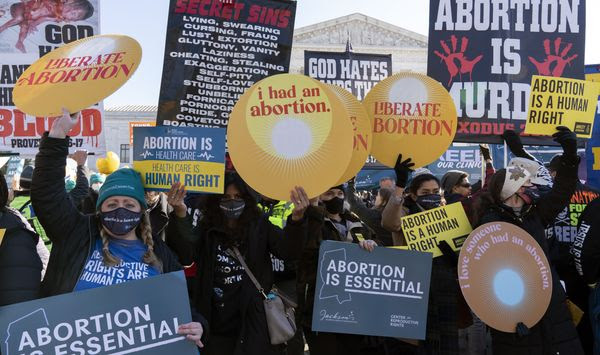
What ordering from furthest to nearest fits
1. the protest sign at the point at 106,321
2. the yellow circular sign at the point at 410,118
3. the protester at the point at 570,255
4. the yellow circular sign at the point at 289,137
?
the protester at the point at 570,255, the yellow circular sign at the point at 410,118, the yellow circular sign at the point at 289,137, the protest sign at the point at 106,321

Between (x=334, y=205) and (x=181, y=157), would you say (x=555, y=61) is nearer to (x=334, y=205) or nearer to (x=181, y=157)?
(x=334, y=205)

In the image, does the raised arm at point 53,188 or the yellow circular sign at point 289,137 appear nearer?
the raised arm at point 53,188

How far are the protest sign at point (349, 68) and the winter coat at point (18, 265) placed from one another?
19.7 feet

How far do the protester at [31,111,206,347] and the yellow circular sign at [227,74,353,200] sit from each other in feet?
2.10

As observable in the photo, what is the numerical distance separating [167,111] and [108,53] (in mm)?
1636

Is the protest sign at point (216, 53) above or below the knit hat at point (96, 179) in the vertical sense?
above

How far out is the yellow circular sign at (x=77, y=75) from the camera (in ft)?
10.9

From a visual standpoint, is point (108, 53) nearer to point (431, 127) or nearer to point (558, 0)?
point (431, 127)

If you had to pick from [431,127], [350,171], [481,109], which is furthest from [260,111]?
[481,109]

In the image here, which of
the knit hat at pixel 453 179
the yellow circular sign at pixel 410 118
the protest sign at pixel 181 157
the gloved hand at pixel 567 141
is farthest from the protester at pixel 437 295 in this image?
the knit hat at pixel 453 179

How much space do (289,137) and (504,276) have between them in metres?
1.62

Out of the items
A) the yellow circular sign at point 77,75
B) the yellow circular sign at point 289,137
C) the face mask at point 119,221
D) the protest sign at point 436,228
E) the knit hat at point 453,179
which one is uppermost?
the yellow circular sign at point 77,75

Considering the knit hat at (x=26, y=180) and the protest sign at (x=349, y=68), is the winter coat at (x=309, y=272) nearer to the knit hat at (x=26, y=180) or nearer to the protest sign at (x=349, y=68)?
Result: the knit hat at (x=26, y=180)

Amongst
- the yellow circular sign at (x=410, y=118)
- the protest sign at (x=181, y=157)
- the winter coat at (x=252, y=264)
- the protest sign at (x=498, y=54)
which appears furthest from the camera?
the protest sign at (x=498, y=54)
